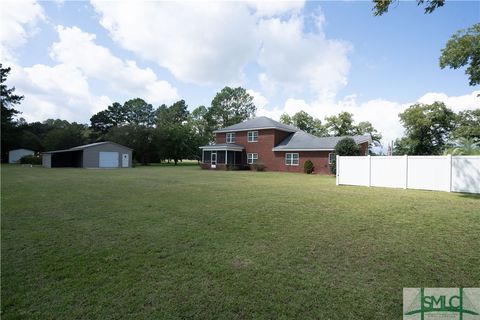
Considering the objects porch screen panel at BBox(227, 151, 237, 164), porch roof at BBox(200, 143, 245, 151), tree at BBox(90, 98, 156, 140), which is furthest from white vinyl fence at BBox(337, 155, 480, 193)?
tree at BBox(90, 98, 156, 140)

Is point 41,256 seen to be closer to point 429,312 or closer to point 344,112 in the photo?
point 429,312

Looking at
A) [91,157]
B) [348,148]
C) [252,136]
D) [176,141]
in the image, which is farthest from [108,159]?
[348,148]

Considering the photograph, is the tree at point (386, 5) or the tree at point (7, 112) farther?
the tree at point (7, 112)

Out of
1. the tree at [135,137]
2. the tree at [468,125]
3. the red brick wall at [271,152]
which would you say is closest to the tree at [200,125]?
the tree at [135,137]

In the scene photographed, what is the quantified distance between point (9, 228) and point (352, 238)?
6.86 meters

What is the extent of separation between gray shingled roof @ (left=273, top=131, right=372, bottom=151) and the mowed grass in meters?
20.8

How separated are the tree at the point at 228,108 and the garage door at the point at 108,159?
2568cm

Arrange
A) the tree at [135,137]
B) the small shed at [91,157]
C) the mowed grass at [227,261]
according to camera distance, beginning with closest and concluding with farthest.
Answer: the mowed grass at [227,261], the small shed at [91,157], the tree at [135,137]

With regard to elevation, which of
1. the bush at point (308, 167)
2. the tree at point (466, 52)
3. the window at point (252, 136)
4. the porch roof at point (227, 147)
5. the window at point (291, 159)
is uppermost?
the tree at point (466, 52)

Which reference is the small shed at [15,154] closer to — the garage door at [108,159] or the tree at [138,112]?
the tree at [138,112]

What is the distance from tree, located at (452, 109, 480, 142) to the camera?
29703mm

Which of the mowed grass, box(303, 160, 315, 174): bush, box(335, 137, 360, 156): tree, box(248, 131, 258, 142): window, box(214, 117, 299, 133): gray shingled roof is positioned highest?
box(214, 117, 299, 133): gray shingled roof

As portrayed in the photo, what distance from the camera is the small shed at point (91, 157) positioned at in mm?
35875

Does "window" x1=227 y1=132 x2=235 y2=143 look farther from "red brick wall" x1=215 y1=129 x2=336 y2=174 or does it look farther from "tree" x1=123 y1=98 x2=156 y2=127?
"tree" x1=123 y1=98 x2=156 y2=127
